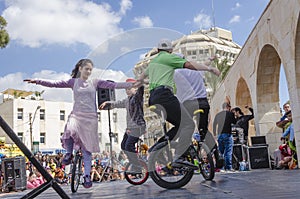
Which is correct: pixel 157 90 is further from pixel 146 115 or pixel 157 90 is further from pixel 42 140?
pixel 42 140

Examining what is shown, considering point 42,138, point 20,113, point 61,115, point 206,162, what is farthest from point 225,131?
point 61,115

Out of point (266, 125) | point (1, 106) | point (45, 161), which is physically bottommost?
point (45, 161)

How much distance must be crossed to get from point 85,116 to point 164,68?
1.16m

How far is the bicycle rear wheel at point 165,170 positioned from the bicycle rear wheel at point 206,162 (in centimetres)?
38

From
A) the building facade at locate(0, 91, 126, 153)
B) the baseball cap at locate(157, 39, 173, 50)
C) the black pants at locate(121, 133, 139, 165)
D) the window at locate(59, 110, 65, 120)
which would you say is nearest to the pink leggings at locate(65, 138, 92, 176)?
the black pants at locate(121, 133, 139, 165)

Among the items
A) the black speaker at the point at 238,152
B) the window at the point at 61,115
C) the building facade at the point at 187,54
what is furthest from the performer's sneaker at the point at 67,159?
the window at the point at 61,115

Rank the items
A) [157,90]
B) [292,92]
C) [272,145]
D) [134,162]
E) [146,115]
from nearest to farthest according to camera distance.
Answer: [157,90] < [146,115] < [134,162] < [292,92] < [272,145]

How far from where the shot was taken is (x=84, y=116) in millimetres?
4109

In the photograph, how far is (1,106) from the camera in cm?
3878

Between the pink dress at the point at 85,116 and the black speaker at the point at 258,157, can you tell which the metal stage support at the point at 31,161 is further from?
the black speaker at the point at 258,157

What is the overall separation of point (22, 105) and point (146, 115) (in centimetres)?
3795

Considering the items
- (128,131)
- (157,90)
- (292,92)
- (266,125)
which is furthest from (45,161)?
(157,90)

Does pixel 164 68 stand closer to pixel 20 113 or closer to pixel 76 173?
pixel 76 173

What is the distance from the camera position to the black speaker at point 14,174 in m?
10.3
